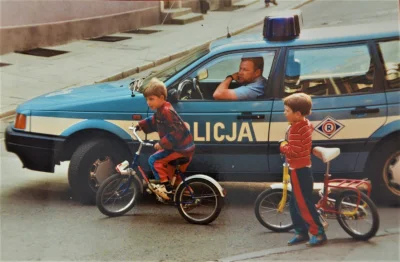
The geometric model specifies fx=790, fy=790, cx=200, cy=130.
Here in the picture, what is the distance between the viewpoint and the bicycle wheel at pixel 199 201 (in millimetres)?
5000

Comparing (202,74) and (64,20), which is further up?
(64,20)

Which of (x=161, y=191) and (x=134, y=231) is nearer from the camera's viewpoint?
(x=134, y=231)

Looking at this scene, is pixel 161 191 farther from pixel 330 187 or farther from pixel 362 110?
pixel 362 110

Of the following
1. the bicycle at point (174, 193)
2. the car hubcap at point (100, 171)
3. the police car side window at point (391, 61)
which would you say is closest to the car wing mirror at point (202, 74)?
the bicycle at point (174, 193)

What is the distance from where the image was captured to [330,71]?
4.86 m

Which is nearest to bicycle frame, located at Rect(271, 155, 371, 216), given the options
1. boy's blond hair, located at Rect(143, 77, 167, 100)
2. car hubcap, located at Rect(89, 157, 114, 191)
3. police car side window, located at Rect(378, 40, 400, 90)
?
police car side window, located at Rect(378, 40, 400, 90)

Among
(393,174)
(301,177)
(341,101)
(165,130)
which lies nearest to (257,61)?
(341,101)

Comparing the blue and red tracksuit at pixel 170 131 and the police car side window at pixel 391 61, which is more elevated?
the police car side window at pixel 391 61

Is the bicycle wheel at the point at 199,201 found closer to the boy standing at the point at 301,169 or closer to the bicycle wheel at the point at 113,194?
the bicycle wheel at the point at 113,194

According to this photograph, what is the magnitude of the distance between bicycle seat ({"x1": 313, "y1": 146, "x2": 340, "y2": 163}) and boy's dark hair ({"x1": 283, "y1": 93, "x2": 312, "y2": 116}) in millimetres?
228

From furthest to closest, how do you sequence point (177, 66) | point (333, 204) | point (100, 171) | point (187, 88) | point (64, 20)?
point (64, 20), point (177, 66), point (100, 171), point (187, 88), point (333, 204)

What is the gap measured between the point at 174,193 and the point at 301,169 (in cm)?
92

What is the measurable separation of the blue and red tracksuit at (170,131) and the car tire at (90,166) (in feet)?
1.46

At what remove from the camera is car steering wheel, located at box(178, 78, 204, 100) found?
5.15 m
